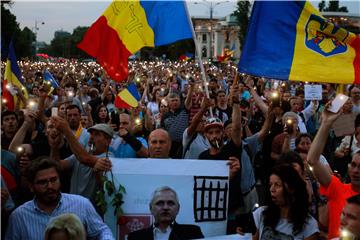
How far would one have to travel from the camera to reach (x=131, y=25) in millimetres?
6531

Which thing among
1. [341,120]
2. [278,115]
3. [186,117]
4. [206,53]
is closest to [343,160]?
[341,120]

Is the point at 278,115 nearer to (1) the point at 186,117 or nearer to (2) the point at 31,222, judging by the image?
(1) the point at 186,117

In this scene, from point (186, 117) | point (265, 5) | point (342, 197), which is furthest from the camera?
point (186, 117)

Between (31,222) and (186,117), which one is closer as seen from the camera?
(31,222)

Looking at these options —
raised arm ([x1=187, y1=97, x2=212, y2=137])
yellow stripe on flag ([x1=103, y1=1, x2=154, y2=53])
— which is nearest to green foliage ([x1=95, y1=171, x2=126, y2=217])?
raised arm ([x1=187, y1=97, x2=212, y2=137])

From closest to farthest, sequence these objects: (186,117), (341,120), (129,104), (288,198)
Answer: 1. (288,198)
2. (341,120)
3. (186,117)
4. (129,104)

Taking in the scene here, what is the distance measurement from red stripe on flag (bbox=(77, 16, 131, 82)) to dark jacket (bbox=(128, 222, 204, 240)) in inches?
119

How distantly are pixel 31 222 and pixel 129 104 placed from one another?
224 inches

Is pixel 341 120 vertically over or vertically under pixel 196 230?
over

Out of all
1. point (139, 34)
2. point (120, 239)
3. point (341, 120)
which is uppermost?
point (139, 34)

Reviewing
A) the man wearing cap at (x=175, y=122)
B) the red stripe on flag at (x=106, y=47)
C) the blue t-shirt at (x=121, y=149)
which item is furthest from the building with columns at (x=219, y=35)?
the blue t-shirt at (x=121, y=149)

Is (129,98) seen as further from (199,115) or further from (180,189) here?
(180,189)

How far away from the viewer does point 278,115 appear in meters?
8.23

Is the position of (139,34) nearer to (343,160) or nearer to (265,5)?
(265,5)
